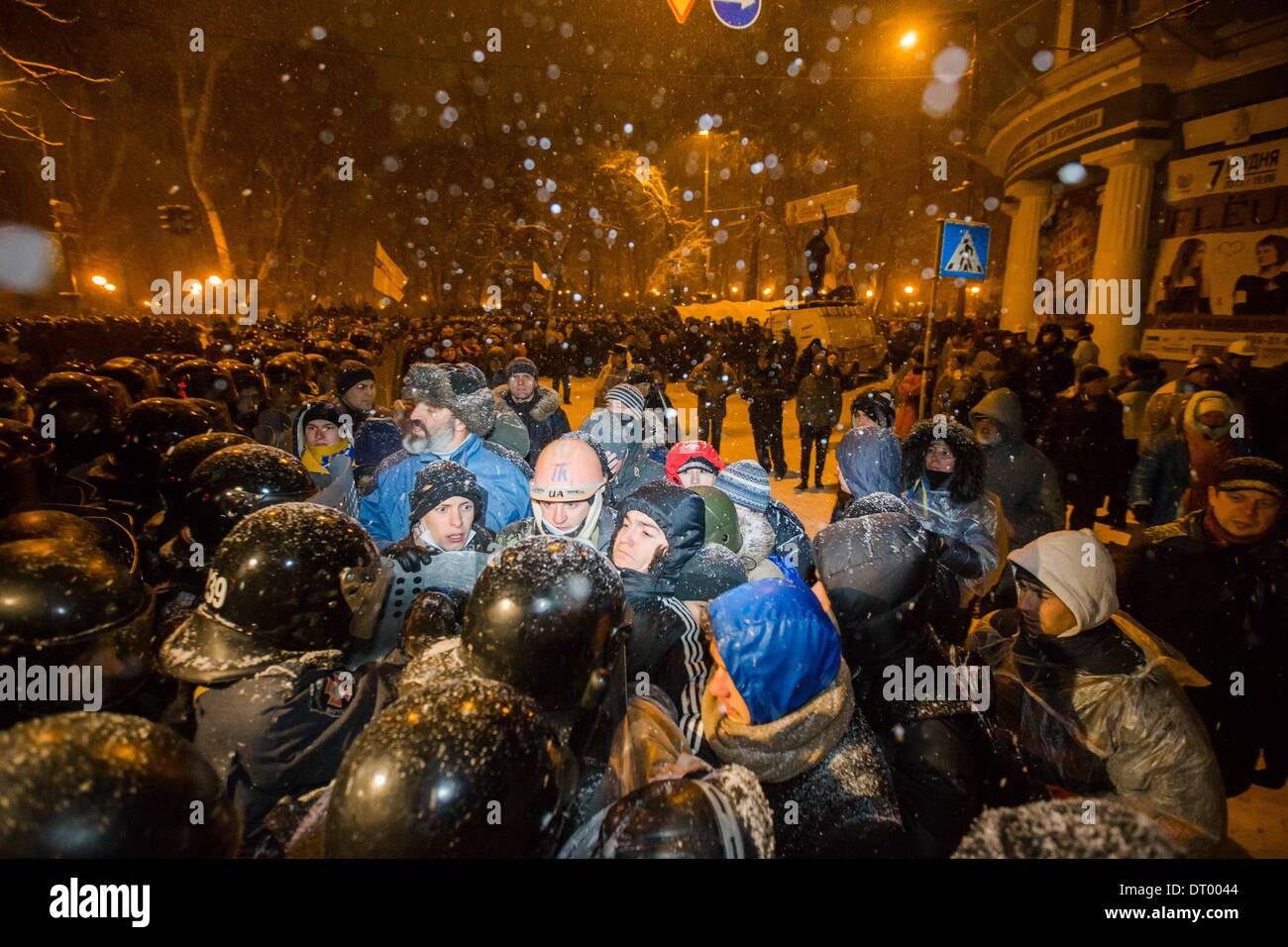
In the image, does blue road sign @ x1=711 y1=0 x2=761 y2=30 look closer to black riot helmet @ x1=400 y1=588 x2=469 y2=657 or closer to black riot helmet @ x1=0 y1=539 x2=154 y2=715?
black riot helmet @ x1=400 y1=588 x2=469 y2=657

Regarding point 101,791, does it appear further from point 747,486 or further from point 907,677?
point 747,486

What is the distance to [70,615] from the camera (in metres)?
2.06

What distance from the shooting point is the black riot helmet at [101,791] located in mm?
1172

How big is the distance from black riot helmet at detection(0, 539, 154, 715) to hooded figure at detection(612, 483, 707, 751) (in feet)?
5.78

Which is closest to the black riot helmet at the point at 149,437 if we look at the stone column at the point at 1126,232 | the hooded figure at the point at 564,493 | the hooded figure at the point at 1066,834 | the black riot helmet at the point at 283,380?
the black riot helmet at the point at 283,380

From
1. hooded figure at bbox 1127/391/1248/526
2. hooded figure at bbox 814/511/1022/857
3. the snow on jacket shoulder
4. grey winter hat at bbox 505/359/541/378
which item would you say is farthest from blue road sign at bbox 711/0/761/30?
the snow on jacket shoulder

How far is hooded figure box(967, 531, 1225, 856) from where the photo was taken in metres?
1.96

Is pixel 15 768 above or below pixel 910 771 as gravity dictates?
above

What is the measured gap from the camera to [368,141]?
3153 centimetres

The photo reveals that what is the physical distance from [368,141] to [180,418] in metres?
33.1
